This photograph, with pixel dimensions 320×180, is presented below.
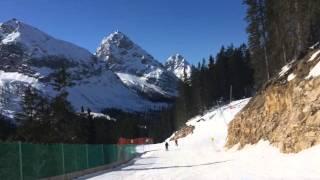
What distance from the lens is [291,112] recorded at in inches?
1325

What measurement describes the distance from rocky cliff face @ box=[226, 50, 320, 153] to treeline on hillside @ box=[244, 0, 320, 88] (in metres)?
8.45

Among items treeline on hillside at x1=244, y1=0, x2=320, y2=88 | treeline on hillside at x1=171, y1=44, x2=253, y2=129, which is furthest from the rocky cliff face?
treeline on hillside at x1=171, y1=44, x2=253, y2=129

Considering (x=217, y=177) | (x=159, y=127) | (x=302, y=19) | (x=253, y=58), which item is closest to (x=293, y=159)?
(x=217, y=177)

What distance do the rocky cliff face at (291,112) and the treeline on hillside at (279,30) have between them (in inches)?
333

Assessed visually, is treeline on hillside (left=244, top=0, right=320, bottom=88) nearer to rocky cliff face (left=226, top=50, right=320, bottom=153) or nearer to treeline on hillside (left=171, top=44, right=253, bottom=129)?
rocky cliff face (left=226, top=50, right=320, bottom=153)

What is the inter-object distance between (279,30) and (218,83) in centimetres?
6225

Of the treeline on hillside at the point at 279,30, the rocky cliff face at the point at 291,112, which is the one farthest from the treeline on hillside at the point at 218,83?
the rocky cliff face at the point at 291,112

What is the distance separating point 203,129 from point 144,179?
63.0m

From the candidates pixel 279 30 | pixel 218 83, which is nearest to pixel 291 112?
pixel 279 30

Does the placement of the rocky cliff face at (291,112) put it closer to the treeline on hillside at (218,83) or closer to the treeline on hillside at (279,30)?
the treeline on hillside at (279,30)

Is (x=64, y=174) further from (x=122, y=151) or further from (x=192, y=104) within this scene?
(x=192, y=104)

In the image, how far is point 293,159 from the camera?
2762 centimetres

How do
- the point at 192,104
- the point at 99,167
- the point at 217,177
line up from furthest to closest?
the point at 192,104 → the point at 99,167 → the point at 217,177

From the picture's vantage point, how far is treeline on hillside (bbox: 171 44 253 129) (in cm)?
12419
